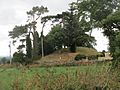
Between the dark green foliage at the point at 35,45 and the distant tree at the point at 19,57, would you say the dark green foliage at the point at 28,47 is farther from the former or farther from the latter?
the distant tree at the point at 19,57

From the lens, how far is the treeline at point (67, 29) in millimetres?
61312

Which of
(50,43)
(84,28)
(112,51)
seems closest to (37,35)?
(50,43)

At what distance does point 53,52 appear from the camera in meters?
69.2

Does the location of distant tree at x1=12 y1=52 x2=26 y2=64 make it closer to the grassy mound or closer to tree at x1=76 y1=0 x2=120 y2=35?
the grassy mound

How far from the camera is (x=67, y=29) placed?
65.7 m

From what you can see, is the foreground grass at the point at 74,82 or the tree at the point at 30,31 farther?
the tree at the point at 30,31

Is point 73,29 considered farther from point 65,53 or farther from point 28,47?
point 28,47

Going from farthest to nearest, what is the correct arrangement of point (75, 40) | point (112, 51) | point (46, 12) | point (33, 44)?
point (46, 12) → point (33, 44) → point (75, 40) → point (112, 51)

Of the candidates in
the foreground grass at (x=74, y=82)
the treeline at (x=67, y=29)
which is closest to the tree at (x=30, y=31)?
the treeline at (x=67, y=29)

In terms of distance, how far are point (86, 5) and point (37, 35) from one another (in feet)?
54.7

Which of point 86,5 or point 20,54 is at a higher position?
point 86,5

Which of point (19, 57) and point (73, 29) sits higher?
point (73, 29)

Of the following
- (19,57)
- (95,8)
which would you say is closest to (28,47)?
(19,57)

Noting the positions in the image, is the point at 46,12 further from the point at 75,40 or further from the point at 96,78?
the point at 96,78
